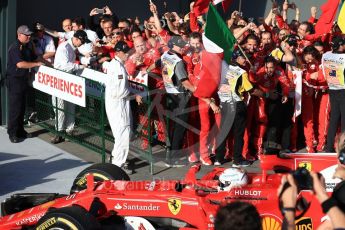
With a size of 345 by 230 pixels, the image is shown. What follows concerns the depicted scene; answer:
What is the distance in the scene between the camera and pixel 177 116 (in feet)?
32.8

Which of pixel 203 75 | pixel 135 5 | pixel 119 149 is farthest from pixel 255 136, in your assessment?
pixel 135 5

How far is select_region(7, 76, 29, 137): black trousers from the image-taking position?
10.7 meters

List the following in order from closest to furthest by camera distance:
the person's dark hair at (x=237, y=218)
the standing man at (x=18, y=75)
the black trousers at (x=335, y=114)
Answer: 1. the person's dark hair at (x=237, y=218)
2. the black trousers at (x=335, y=114)
3. the standing man at (x=18, y=75)

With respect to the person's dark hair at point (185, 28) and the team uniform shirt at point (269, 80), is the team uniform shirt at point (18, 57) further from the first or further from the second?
the team uniform shirt at point (269, 80)

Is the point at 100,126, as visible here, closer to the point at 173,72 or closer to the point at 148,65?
the point at 173,72

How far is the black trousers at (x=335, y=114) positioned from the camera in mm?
10109

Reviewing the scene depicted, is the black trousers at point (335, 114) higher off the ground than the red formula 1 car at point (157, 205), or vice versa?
the black trousers at point (335, 114)

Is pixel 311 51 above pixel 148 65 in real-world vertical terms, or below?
above

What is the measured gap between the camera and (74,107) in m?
10.6

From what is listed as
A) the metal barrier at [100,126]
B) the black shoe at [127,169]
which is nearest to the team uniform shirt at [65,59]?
the metal barrier at [100,126]

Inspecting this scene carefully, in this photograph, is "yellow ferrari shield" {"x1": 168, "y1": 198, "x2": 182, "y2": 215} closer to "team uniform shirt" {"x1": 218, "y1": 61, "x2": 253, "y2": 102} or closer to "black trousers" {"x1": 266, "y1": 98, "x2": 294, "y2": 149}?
"team uniform shirt" {"x1": 218, "y1": 61, "x2": 253, "y2": 102}

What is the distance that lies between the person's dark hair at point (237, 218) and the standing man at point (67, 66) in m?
6.65

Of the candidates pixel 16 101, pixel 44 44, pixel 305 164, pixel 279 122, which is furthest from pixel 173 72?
pixel 305 164

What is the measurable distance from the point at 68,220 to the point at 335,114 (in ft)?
18.1
